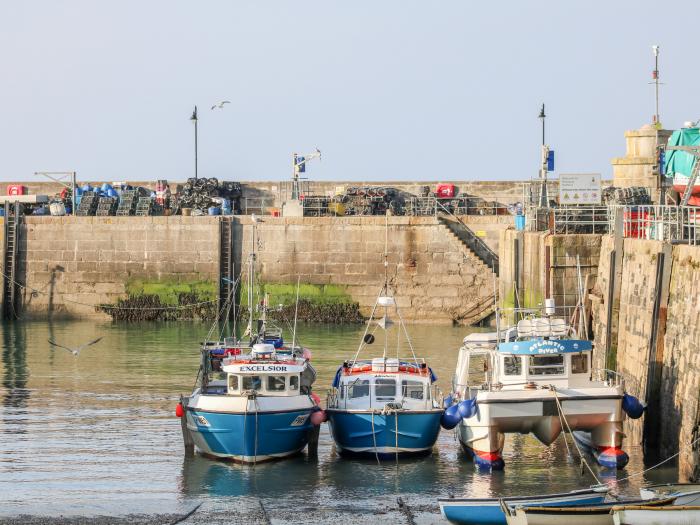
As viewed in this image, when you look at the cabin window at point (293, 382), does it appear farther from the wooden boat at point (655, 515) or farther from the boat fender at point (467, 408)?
the wooden boat at point (655, 515)

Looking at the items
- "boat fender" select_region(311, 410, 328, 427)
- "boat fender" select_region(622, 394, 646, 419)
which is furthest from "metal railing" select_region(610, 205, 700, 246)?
"boat fender" select_region(311, 410, 328, 427)

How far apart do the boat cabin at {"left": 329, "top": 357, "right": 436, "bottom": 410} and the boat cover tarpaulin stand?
17.7 m

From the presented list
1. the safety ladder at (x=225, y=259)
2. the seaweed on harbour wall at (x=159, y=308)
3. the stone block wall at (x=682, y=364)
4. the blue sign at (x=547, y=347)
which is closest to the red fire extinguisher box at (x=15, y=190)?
the seaweed on harbour wall at (x=159, y=308)

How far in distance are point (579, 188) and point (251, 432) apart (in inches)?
823

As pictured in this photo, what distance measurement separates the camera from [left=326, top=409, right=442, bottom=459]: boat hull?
29.5 m

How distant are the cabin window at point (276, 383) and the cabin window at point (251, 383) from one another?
0.70 ft

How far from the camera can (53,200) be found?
64.6 m

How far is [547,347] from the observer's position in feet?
95.9

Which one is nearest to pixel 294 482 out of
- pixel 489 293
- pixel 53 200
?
pixel 489 293

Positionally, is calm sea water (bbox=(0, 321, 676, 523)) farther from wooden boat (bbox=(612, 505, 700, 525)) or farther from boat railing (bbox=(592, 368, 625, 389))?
wooden boat (bbox=(612, 505, 700, 525))

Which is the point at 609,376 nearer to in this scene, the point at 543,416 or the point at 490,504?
the point at 543,416

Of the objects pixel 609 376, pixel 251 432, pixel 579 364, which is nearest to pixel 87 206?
pixel 609 376

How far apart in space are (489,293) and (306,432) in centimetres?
2773

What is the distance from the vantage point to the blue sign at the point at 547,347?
29.2 m
